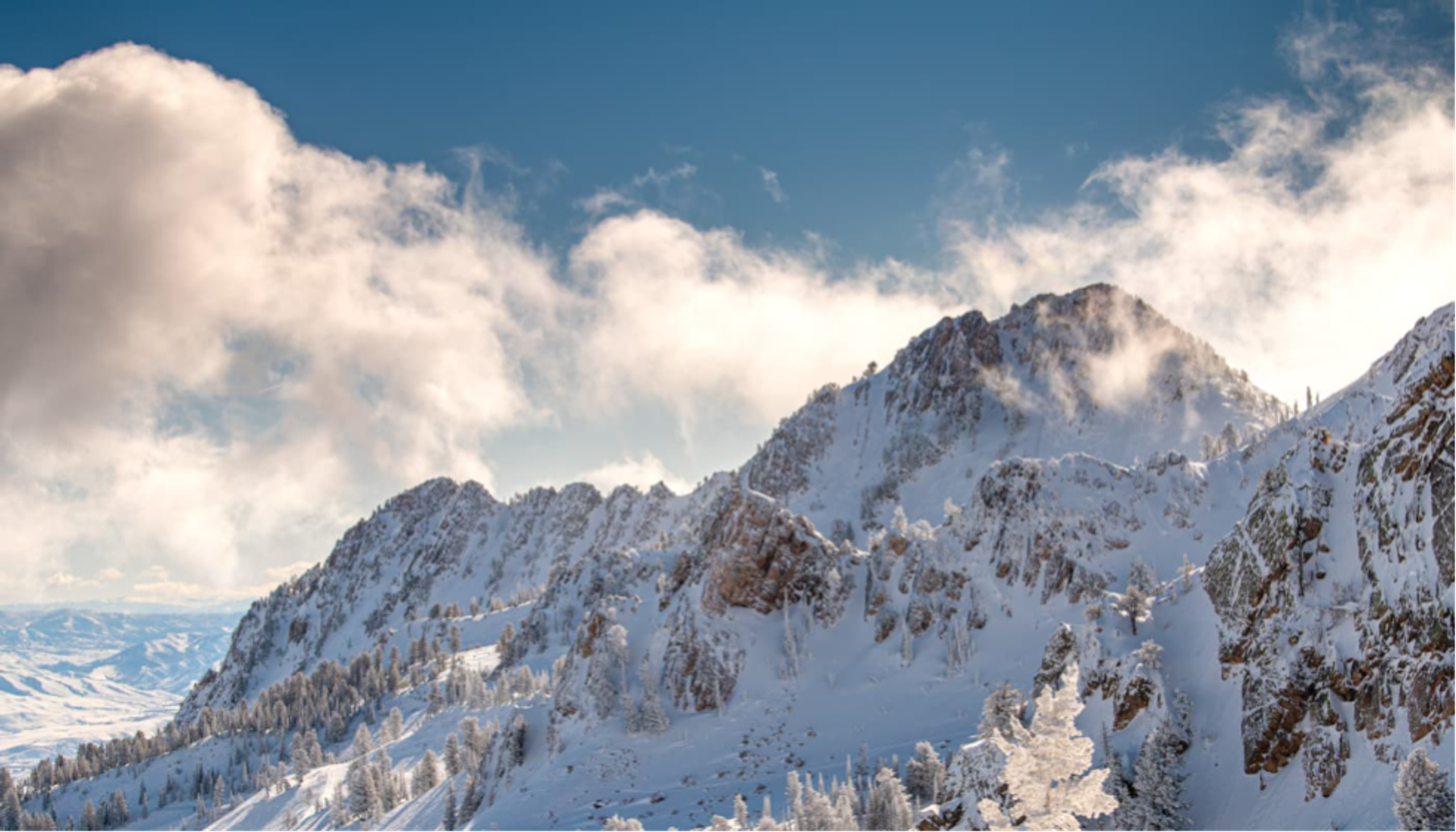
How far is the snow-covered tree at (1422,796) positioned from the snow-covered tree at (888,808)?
1564 inches

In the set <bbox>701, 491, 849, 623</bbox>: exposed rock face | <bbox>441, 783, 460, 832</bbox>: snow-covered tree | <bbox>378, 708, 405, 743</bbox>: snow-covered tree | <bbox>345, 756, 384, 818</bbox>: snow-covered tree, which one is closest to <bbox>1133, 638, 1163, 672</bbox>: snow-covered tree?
<bbox>701, 491, 849, 623</bbox>: exposed rock face

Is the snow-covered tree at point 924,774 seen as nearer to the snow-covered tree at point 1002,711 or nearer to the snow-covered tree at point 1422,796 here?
the snow-covered tree at point 1002,711

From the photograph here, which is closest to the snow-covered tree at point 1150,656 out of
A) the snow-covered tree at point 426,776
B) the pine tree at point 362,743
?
the snow-covered tree at point 426,776

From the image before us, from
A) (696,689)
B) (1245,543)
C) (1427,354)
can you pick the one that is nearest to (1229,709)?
(1245,543)

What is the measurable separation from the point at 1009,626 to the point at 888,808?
3599 cm

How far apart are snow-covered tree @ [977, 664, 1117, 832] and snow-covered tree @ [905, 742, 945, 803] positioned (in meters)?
57.5

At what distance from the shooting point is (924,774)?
240 ft

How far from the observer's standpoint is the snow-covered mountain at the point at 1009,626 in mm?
42000

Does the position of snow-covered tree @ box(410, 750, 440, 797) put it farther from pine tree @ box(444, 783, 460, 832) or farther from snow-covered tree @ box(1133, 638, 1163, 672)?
snow-covered tree @ box(1133, 638, 1163, 672)

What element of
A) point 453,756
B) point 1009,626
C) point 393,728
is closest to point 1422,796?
point 1009,626

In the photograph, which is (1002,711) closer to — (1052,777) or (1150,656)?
(1150,656)

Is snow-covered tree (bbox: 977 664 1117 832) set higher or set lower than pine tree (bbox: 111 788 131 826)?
higher

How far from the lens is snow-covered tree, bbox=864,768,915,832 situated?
2596 inches

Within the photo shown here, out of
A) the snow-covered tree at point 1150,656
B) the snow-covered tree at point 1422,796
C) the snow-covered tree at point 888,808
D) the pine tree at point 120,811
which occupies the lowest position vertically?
the pine tree at point 120,811
